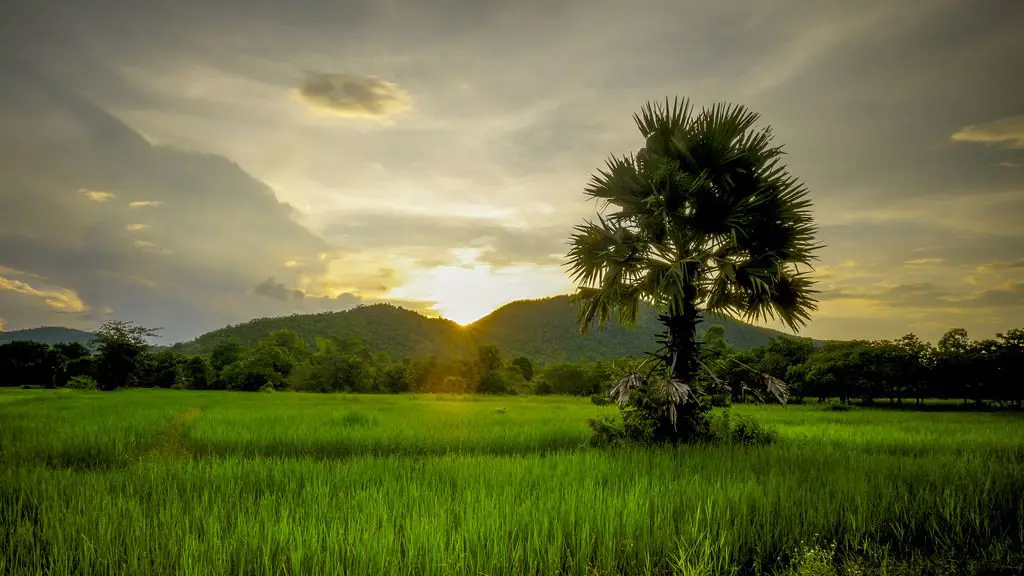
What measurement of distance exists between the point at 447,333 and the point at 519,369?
69488mm

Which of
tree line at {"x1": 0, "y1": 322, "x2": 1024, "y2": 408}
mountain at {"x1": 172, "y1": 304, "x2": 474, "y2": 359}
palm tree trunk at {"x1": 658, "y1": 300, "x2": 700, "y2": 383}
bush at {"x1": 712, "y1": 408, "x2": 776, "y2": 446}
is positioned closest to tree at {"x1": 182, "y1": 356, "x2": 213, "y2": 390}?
tree line at {"x1": 0, "y1": 322, "x2": 1024, "y2": 408}

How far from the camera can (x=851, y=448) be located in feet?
29.4

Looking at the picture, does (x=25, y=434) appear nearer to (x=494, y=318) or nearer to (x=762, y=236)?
(x=762, y=236)

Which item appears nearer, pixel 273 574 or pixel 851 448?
pixel 273 574

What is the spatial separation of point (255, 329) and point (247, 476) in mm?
151547

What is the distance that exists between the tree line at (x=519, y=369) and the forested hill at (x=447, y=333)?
134 ft

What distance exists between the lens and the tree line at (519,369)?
35.3m

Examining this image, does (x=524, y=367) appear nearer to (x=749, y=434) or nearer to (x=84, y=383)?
(x=84, y=383)

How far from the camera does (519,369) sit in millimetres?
77188

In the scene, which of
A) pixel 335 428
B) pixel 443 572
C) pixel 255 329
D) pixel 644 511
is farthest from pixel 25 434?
pixel 255 329

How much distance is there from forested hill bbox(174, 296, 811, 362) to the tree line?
4094 centimetres

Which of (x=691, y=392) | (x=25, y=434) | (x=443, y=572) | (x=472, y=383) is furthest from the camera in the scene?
(x=472, y=383)

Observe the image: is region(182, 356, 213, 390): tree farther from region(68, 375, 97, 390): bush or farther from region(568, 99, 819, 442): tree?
region(568, 99, 819, 442): tree

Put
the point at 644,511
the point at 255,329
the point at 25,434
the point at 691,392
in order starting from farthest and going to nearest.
→ 1. the point at 255,329
2. the point at 25,434
3. the point at 691,392
4. the point at 644,511
